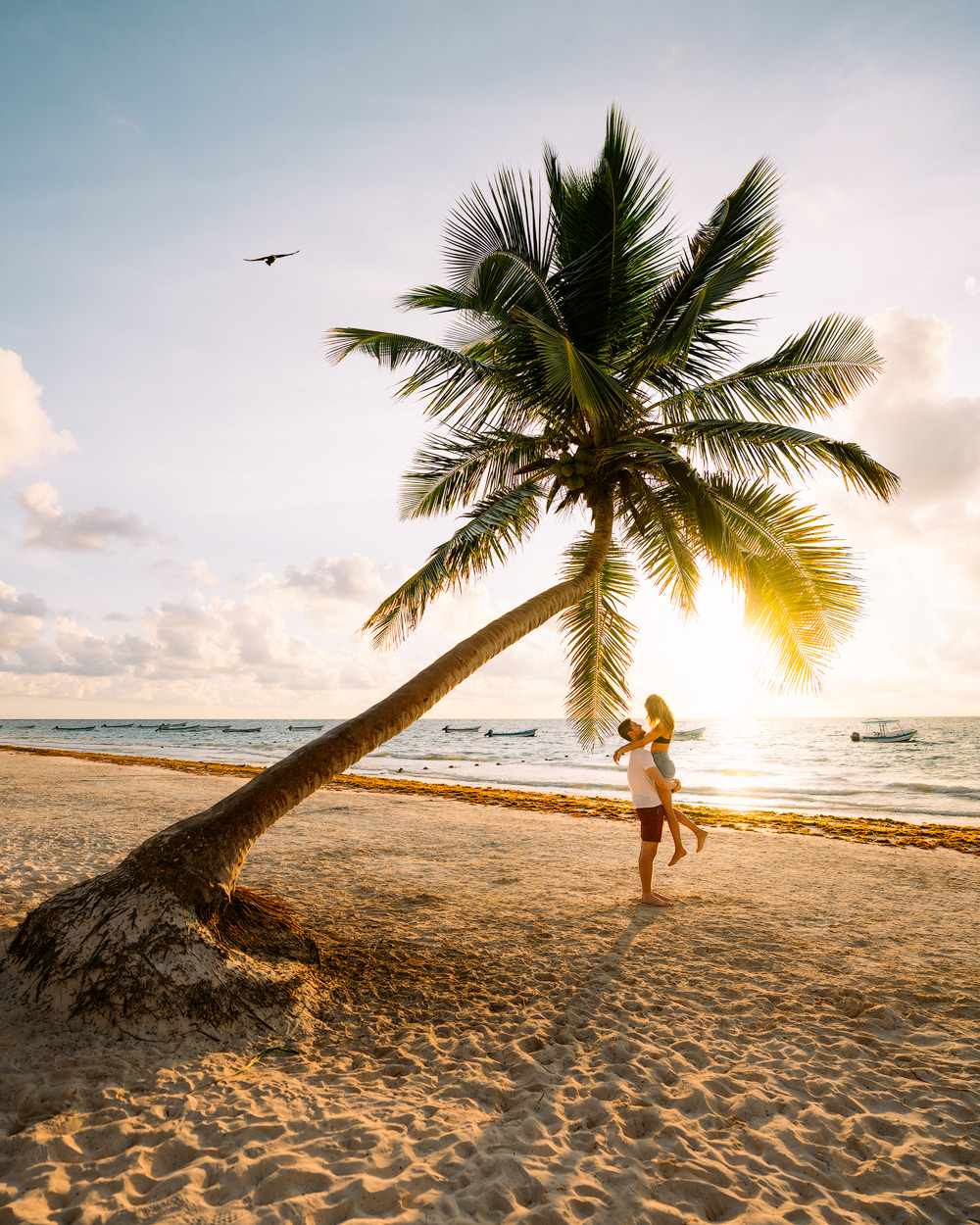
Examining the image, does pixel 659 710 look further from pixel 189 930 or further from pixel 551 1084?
pixel 189 930

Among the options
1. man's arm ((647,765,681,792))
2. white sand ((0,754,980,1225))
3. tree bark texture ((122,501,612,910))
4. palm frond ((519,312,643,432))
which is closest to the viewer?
white sand ((0,754,980,1225))

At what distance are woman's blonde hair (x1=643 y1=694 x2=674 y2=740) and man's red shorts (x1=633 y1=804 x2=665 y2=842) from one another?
2.50 ft

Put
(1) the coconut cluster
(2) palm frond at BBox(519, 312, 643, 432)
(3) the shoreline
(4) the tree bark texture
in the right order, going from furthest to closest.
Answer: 1. (3) the shoreline
2. (1) the coconut cluster
3. (2) palm frond at BBox(519, 312, 643, 432)
4. (4) the tree bark texture

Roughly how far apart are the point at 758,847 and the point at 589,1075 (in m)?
8.32

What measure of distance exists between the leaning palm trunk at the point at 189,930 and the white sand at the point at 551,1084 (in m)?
0.24

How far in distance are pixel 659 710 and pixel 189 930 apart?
4440 mm

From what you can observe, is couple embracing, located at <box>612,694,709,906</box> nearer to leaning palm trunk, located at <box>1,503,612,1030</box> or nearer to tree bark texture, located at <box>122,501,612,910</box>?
tree bark texture, located at <box>122,501,612,910</box>

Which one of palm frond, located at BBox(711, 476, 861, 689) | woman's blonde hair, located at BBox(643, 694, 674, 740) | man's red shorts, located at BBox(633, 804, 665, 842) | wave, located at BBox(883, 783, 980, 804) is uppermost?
palm frond, located at BBox(711, 476, 861, 689)

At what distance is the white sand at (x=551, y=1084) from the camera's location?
261cm

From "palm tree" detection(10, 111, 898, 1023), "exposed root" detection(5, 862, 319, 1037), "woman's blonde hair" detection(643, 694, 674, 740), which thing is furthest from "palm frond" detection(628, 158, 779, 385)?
"exposed root" detection(5, 862, 319, 1037)

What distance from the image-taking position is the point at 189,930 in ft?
13.1

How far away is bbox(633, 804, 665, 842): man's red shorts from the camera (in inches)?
250

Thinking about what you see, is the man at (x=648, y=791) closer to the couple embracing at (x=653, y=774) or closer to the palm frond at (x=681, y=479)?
the couple embracing at (x=653, y=774)

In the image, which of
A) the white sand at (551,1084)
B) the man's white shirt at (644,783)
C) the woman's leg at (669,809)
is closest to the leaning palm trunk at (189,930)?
the white sand at (551,1084)
